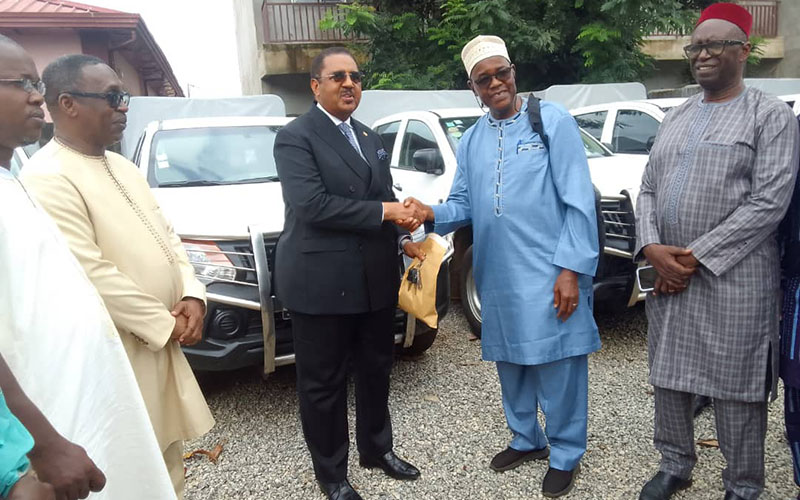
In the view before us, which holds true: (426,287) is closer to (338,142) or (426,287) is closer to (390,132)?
(338,142)

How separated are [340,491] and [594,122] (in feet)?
18.1

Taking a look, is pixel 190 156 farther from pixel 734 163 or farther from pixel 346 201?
pixel 734 163

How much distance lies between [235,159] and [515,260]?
2.88 metres

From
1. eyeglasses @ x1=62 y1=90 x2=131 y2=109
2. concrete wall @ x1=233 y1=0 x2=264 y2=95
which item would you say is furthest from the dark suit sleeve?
concrete wall @ x1=233 y1=0 x2=264 y2=95

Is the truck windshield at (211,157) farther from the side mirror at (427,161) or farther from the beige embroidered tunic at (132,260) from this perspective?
the beige embroidered tunic at (132,260)

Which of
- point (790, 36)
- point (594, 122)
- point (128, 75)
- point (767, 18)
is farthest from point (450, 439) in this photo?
point (767, 18)

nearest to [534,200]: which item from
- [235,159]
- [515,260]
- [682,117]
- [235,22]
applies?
[515,260]

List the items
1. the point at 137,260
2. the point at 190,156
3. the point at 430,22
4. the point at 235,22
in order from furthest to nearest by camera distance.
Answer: the point at 235,22 → the point at 430,22 → the point at 190,156 → the point at 137,260

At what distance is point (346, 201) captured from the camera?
2.47 meters

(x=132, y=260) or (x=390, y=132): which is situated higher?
(x=390, y=132)

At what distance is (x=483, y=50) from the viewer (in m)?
2.61

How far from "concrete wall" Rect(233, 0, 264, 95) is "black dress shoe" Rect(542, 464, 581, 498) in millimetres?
14278

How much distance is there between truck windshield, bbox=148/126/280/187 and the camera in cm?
456

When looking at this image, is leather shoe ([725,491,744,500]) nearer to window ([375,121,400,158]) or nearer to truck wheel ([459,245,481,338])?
truck wheel ([459,245,481,338])
